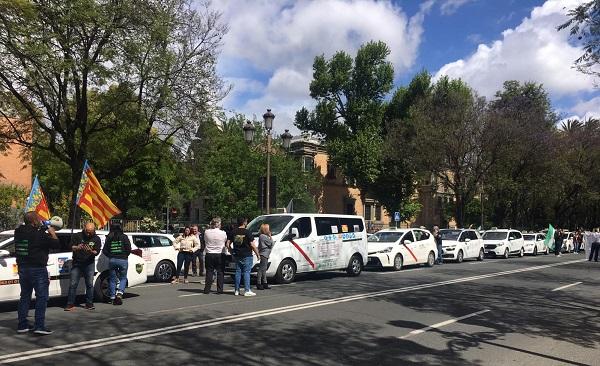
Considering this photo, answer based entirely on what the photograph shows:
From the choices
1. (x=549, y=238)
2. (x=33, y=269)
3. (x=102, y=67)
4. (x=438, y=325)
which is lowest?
(x=438, y=325)

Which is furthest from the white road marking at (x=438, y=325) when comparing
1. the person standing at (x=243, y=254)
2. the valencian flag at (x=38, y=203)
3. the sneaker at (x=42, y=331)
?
the valencian flag at (x=38, y=203)

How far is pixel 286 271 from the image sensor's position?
14.6 m

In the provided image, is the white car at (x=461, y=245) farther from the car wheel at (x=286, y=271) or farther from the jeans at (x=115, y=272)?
the jeans at (x=115, y=272)

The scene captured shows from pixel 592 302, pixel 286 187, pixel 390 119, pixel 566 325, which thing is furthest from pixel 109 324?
pixel 390 119

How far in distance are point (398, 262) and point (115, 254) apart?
38.5 feet

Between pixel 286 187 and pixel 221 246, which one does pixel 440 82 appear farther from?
pixel 221 246

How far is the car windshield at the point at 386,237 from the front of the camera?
20484 millimetres

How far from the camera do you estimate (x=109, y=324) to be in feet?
28.3

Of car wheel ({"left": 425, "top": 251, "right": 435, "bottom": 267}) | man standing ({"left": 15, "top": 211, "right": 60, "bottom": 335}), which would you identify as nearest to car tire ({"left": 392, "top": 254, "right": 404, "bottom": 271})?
car wheel ({"left": 425, "top": 251, "right": 435, "bottom": 267})

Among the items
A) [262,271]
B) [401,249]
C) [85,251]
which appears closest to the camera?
[85,251]

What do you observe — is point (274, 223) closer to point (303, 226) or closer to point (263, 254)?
point (303, 226)

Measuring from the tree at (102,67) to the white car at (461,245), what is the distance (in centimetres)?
1260

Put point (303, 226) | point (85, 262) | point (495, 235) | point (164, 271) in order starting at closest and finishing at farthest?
point (85, 262), point (303, 226), point (164, 271), point (495, 235)

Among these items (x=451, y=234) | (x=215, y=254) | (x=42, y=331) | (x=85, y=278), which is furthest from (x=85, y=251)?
(x=451, y=234)
